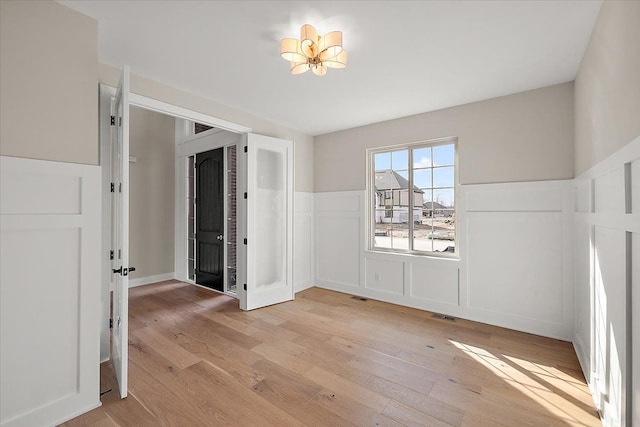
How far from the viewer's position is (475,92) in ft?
10.4

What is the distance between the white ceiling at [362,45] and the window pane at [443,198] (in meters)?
1.12

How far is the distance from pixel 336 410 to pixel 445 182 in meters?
3.01

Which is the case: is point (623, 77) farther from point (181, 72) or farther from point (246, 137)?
point (246, 137)

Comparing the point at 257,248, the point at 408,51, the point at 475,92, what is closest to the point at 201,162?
the point at 257,248

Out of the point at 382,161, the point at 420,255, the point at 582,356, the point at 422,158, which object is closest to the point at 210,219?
the point at 382,161

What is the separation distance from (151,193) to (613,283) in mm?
6010

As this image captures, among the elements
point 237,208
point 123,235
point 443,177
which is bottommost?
point 123,235

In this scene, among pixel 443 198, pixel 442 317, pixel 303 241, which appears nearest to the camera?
pixel 442 317

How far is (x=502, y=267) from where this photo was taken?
128 inches

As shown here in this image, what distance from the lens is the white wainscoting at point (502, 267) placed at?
9.66 feet

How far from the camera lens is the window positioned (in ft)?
12.4

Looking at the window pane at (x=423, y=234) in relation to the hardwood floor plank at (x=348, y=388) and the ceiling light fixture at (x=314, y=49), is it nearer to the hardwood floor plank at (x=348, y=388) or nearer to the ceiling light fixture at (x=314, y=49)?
the hardwood floor plank at (x=348, y=388)

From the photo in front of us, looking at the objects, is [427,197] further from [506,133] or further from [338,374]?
[338,374]

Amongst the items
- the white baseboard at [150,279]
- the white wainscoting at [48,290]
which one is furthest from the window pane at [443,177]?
the white baseboard at [150,279]
